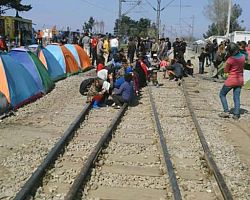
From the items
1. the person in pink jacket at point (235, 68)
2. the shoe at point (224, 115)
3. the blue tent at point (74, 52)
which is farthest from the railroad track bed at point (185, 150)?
the blue tent at point (74, 52)

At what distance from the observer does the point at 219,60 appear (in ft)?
60.6

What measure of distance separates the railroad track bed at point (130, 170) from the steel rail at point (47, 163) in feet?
2.22

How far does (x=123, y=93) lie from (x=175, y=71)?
6.89 meters

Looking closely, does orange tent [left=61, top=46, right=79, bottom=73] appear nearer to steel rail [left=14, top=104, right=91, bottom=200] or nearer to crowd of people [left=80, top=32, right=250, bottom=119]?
crowd of people [left=80, top=32, right=250, bottom=119]

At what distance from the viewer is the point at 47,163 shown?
623cm

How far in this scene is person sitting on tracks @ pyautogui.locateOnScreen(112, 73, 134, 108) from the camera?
11.3 m

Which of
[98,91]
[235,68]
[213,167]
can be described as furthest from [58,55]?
[213,167]

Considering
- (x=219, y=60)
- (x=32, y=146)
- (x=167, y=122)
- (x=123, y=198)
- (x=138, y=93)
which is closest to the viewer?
(x=123, y=198)

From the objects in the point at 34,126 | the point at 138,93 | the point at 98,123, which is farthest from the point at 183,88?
the point at 34,126

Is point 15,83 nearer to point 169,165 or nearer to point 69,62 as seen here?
point 169,165

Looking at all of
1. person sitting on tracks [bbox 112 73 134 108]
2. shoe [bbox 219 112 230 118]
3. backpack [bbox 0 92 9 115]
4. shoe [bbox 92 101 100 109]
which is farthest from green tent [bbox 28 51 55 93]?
shoe [bbox 219 112 230 118]

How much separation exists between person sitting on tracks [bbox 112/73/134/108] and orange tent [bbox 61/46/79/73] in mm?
6878

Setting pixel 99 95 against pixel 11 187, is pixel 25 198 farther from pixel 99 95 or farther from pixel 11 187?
pixel 99 95

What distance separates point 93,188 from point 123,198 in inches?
18.7
